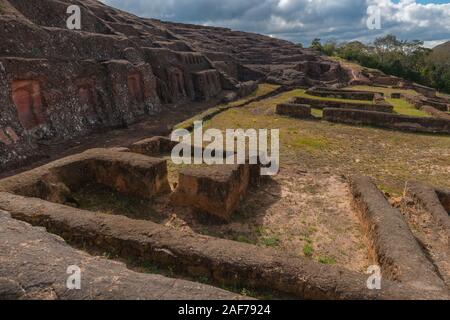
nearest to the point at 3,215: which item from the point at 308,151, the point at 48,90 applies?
the point at 48,90

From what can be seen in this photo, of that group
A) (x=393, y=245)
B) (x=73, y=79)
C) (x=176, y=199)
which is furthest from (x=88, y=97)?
(x=393, y=245)

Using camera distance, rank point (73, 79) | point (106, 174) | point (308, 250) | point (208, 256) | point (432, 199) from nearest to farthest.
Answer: point (208, 256)
point (308, 250)
point (432, 199)
point (106, 174)
point (73, 79)

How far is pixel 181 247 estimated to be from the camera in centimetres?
589

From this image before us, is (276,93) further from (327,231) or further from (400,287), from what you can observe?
(400,287)

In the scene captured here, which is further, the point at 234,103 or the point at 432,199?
the point at 234,103

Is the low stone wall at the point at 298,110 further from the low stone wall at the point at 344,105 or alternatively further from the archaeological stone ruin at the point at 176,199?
the low stone wall at the point at 344,105

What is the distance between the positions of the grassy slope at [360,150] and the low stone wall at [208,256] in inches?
287

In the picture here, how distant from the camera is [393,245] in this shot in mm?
6668

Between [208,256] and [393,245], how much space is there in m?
3.61

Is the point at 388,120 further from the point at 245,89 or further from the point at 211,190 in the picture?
the point at 211,190

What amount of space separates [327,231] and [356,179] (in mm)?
2365

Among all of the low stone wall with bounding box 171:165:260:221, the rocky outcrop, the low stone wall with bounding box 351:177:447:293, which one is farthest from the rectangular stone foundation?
the rocky outcrop

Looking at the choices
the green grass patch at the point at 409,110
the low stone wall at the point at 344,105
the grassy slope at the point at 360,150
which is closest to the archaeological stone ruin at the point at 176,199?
the grassy slope at the point at 360,150

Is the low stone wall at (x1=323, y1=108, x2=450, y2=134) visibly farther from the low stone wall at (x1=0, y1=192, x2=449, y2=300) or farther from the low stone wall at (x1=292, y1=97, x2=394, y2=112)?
the low stone wall at (x1=0, y1=192, x2=449, y2=300)
